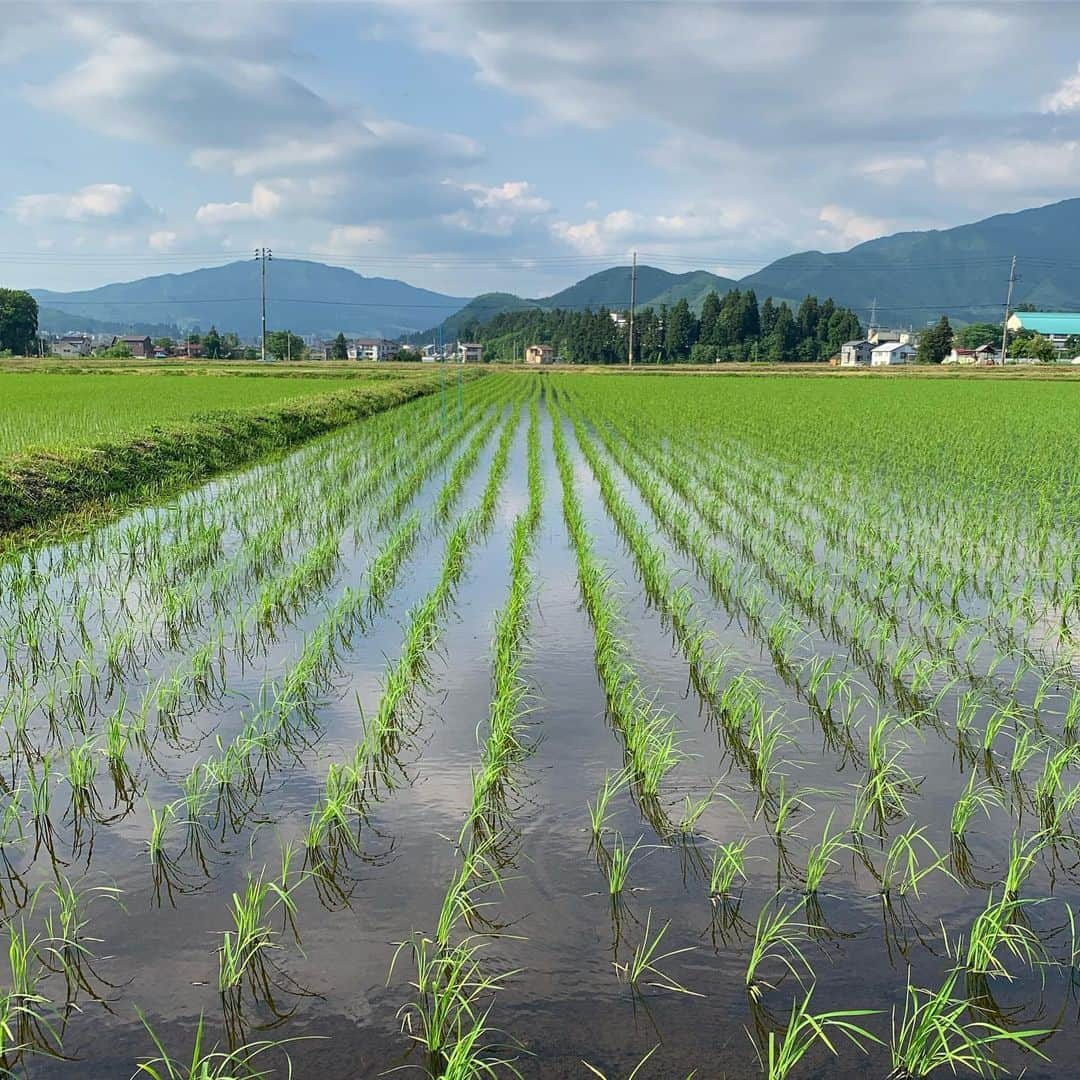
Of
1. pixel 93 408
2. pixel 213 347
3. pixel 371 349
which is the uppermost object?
pixel 371 349

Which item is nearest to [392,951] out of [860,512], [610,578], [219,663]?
[219,663]

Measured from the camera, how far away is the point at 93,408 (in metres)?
16.9

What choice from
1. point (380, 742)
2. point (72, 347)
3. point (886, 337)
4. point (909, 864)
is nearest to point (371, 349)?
point (72, 347)

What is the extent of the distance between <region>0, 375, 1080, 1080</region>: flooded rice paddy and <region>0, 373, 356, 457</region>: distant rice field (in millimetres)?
5259

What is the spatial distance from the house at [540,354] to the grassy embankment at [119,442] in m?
73.8

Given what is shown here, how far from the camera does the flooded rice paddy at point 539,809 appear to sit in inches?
82.4

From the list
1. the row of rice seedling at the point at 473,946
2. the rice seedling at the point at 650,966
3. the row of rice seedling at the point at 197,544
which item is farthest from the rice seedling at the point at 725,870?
the row of rice seedling at the point at 197,544

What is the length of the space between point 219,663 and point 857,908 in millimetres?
3412

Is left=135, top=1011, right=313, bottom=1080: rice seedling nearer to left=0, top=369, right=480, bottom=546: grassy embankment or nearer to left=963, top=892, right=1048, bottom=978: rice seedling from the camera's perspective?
left=963, top=892, right=1048, bottom=978: rice seedling

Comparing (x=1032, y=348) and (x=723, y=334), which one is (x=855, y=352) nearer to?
(x=723, y=334)

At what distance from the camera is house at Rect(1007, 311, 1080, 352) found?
80625mm

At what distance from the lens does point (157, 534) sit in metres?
7.30

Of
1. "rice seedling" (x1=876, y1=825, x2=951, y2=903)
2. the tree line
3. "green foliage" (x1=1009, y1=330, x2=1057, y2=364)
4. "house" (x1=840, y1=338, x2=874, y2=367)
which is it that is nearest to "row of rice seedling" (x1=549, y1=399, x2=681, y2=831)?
"rice seedling" (x1=876, y1=825, x2=951, y2=903)

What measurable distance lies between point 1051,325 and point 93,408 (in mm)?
94705
